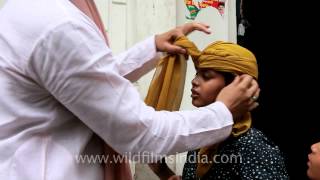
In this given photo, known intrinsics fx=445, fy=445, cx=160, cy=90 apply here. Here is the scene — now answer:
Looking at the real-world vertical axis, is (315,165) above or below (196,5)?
below

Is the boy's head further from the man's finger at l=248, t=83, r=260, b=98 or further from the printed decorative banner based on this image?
the printed decorative banner

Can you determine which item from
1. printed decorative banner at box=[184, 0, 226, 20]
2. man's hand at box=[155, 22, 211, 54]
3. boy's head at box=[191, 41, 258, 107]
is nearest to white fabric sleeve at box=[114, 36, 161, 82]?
man's hand at box=[155, 22, 211, 54]

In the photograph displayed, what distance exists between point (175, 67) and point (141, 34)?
0.78 meters

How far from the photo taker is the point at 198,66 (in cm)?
153

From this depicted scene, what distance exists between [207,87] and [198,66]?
8 cm

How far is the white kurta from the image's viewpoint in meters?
0.95

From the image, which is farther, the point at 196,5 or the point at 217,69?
the point at 196,5

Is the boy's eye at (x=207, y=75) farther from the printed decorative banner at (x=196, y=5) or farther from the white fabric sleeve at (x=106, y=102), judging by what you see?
the printed decorative banner at (x=196, y=5)

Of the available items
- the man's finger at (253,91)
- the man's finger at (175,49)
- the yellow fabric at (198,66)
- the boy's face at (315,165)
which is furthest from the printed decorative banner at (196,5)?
the man's finger at (253,91)

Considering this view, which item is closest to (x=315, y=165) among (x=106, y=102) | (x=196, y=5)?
(x=106, y=102)

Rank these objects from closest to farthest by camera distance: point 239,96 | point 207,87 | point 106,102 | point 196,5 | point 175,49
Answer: point 106,102 → point 239,96 → point 175,49 → point 207,87 → point 196,5

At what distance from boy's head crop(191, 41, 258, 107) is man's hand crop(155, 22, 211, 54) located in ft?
0.34

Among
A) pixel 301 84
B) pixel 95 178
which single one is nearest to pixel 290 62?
pixel 301 84

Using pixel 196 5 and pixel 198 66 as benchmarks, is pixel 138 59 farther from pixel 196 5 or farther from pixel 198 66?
pixel 196 5
